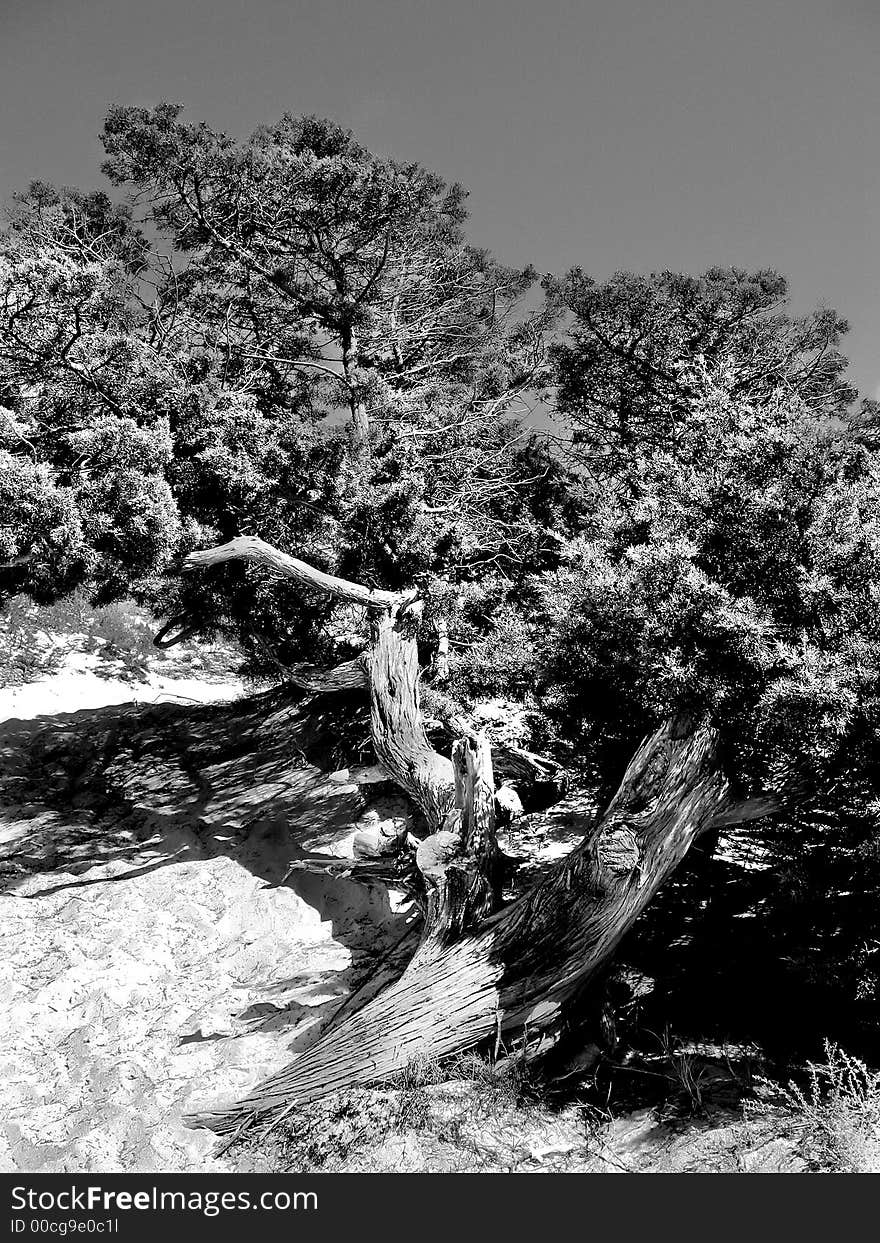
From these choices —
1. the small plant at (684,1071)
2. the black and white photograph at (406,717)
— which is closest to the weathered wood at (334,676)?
the black and white photograph at (406,717)

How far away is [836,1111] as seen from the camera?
4242 mm

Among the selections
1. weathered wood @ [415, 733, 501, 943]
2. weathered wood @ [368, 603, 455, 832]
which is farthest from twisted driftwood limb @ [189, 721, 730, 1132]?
weathered wood @ [368, 603, 455, 832]

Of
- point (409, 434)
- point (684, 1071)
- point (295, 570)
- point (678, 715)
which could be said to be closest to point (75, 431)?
point (295, 570)

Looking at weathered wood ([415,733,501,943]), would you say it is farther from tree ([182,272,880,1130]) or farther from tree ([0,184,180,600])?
tree ([0,184,180,600])

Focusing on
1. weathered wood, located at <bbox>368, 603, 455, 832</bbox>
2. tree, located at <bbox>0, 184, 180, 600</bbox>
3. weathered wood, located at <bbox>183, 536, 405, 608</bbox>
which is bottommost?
weathered wood, located at <bbox>368, 603, 455, 832</bbox>

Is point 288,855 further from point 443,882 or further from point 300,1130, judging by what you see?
point 300,1130

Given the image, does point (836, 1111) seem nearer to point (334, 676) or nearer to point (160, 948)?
point (160, 948)

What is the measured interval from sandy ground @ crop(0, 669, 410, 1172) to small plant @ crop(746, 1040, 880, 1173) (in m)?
3.39

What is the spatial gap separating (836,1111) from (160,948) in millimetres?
5664

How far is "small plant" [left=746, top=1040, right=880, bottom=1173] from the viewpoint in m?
4.03

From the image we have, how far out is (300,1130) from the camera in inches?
197

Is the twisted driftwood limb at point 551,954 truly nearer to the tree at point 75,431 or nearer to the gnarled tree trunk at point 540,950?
the gnarled tree trunk at point 540,950

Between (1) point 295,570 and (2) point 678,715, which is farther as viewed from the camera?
(1) point 295,570

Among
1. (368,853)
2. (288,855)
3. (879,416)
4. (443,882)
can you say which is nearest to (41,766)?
(288,855)
